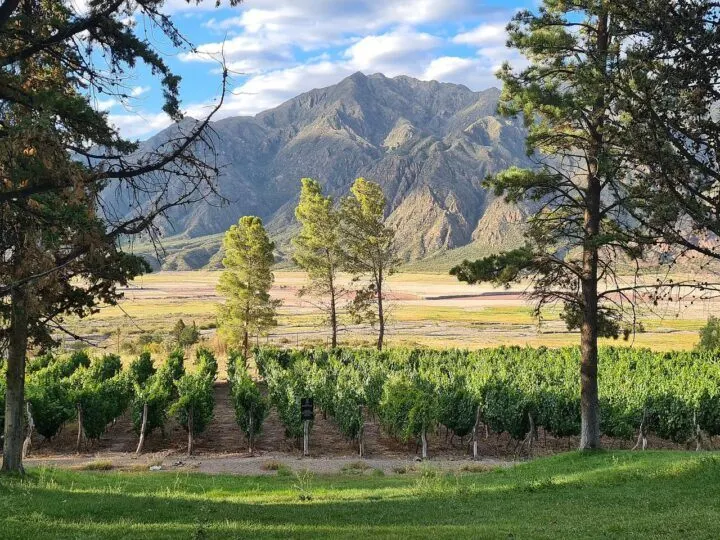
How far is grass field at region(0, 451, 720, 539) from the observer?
9.16 meters

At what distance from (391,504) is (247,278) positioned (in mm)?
30434

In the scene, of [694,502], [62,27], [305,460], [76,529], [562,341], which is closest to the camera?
[62,27]

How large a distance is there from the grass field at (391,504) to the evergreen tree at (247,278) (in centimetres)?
2398

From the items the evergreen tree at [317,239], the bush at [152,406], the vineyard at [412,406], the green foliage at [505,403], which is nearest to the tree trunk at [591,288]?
the vineyard at [412,406]

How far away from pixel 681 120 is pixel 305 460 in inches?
672

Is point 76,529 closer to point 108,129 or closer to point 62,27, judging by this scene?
point 108,129

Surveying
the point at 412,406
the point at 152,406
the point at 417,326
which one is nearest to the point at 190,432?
the point at 152,406

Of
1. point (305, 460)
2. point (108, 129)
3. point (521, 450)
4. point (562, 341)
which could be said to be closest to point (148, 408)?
point (305, 460)

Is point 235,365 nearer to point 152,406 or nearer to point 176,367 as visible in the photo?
point 176,367

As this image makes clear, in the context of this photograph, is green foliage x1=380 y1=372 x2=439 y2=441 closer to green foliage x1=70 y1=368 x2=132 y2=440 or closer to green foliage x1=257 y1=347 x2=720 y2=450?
green foliage x1=257 y1=347 x2=720 y2=450

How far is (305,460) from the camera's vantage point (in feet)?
72.4

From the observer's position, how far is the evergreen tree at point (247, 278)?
137 feet

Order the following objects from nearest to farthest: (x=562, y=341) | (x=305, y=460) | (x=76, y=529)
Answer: (x=76, y=529) < (x=305, y=460) < (x=562, y=341)

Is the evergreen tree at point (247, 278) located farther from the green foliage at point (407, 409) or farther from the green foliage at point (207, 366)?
the green foliage at point (407, 409)
